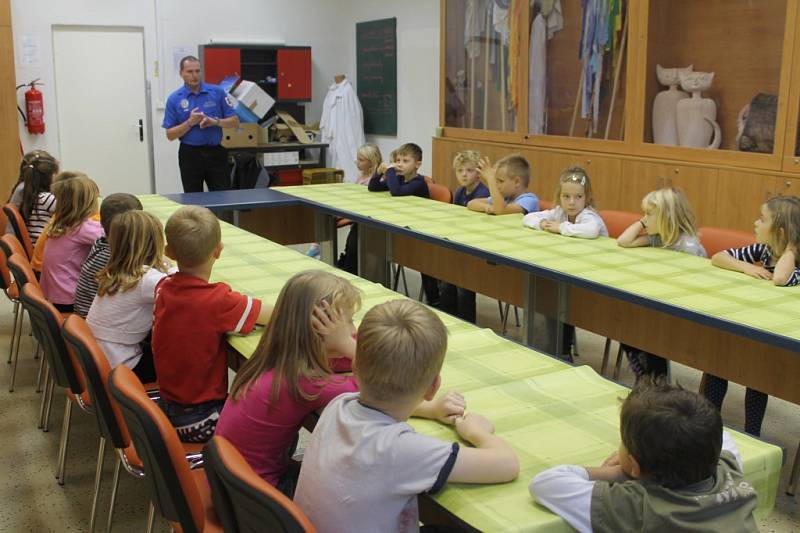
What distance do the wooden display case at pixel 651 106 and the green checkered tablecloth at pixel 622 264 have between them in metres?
1.56

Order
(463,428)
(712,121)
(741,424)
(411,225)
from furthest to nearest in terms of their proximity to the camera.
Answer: (712,121) < (411,225) < (741,424) < (463,428)

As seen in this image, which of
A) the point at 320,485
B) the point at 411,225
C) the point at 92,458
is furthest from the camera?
the point at 411,225

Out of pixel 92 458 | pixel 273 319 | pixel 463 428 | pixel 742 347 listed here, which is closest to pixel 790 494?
pixel 742 347

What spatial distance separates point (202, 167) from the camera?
699cm

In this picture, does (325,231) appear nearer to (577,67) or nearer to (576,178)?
(576,178)

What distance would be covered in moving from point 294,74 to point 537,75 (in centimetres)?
359

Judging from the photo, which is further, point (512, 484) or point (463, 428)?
point (463, 428)

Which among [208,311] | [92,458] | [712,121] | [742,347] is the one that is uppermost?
[712,121]

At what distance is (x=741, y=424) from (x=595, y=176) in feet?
9.02

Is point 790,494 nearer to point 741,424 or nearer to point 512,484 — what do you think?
point 741,424

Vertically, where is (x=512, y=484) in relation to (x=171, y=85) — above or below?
below

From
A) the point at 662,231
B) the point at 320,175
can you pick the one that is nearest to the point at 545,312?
the point at 662,231

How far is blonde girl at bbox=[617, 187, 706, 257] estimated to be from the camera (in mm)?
3459

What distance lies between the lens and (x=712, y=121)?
5387 millimetres
